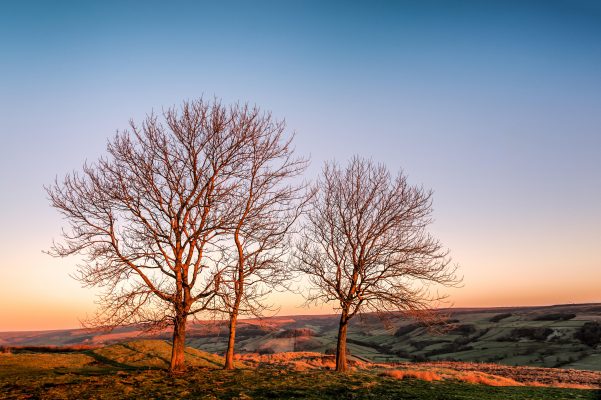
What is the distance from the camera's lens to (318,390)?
48.5ft

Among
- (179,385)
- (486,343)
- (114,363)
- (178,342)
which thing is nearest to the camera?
(179,385)

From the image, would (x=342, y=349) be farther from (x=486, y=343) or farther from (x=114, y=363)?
(x=486, y=343)

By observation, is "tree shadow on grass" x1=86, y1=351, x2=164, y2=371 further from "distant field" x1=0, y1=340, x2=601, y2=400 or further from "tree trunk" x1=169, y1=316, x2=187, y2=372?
"tree trunk" x1=169, y1=316, x2=187, y2=372

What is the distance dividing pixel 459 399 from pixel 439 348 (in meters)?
64.9

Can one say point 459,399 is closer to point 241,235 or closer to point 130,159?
point 241,235

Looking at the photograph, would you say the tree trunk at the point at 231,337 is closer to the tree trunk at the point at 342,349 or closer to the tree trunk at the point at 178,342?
the tree trunk at the point at 178,342

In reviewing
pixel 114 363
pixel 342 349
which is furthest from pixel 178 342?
pixel 342 349

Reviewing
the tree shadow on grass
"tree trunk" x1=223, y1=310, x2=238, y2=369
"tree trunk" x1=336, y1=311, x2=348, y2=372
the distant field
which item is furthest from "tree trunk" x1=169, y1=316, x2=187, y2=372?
"tree trunk" x1=336, y1=311, x2=348, y2=372

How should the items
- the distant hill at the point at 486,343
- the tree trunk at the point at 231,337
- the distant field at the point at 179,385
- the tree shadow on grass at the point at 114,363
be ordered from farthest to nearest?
the distant hill at the point at 486,343 → the tree shadow on grass at the point at 114,363 → the tree trunk at the point at 231,337 → the distant field at the point at 179,385

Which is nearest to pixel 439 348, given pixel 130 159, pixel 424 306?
pixel 424 306

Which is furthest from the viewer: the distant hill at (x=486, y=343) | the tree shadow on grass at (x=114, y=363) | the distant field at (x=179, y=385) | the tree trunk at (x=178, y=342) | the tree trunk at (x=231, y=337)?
the distant hill at (x=486, y=343)

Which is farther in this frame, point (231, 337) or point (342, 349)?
point (342, 349)

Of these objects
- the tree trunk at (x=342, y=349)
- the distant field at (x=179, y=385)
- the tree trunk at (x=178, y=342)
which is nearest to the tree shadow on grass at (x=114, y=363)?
the distant field at (x=179, y=385)

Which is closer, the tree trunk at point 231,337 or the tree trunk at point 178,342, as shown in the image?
the tree trunk at point 178,342
